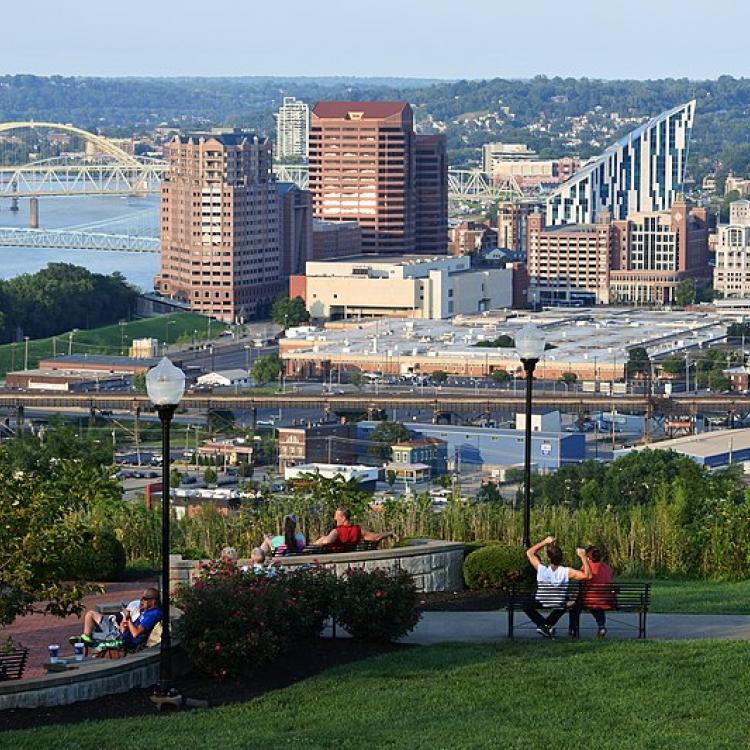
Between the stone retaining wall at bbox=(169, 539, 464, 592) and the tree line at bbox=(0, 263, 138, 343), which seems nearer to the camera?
the stone retaining wall at bbox=(169, 539, 464, 592)

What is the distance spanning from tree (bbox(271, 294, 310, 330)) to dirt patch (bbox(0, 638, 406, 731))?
63.3 meters

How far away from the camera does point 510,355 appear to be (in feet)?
204

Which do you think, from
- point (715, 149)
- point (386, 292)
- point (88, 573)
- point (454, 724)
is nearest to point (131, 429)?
point (386, 292)

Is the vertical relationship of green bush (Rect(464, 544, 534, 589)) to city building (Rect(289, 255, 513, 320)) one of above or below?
above

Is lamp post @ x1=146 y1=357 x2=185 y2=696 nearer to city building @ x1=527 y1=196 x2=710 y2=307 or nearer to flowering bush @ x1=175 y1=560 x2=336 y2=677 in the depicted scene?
flowering bush @ x1=175 y1=560 x2=336 y2=677

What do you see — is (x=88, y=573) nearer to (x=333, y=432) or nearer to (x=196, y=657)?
(x=196, y=657)

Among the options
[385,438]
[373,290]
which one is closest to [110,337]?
[373,290]

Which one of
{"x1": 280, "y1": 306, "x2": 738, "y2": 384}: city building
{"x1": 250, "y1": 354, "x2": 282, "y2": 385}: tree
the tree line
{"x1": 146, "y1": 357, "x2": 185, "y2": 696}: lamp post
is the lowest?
{"x1": 250, "y1": 354, "x2": 282, "y2": 385}: tree

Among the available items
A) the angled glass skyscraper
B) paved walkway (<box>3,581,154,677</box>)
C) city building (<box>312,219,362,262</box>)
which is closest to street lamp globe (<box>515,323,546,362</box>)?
paved walkway (<box>3,581,154,677</box>)

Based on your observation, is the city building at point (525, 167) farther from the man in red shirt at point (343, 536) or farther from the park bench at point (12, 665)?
the park bench at point (12, 665)

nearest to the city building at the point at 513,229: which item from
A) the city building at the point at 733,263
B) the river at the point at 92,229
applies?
the city building at the point at 733,263

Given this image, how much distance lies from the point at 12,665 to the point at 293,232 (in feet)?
245

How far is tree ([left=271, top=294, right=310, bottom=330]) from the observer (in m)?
75.1

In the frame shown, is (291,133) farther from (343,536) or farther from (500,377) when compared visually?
(343,536)
